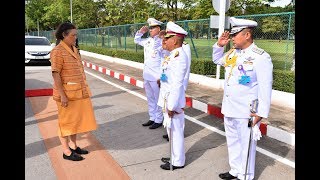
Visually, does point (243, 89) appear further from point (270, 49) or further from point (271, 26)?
point (270, 49)

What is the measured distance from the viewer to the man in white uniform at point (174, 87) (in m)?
3.59

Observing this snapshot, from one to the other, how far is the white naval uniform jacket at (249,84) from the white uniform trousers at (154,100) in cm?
219

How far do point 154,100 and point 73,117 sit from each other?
1969 millimetres

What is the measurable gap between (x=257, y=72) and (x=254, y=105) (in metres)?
0.35

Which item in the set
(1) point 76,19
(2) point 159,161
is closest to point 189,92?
(2) point 159,161

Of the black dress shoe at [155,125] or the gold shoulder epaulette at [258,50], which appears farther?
the black dress shoe at [155,125]

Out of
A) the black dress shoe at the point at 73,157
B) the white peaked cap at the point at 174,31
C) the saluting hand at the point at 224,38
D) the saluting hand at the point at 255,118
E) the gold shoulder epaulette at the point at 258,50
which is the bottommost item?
the black dress shoe at the point at 73,157

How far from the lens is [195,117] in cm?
629

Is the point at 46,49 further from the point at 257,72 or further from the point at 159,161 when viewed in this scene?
the point at 257,72

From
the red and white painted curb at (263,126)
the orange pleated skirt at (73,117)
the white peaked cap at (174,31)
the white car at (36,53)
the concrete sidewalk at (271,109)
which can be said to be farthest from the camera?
the white car at (36,53)

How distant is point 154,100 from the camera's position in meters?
5.78

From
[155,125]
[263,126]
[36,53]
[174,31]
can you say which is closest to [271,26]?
[263,126]

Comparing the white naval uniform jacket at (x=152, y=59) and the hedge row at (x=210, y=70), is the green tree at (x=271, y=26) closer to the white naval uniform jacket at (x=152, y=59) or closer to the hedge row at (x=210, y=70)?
the hedge row at (x=210, y=70)

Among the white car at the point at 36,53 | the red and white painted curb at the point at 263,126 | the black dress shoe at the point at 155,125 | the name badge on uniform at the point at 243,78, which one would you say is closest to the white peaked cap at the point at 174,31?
the name badge on uniform at the point at 243,78
